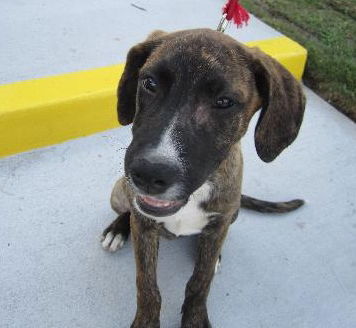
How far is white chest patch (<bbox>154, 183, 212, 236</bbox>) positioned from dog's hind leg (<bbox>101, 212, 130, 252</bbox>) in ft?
2.14

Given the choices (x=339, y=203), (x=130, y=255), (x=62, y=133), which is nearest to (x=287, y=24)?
(x=339, y=203)

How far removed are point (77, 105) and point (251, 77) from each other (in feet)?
6.40

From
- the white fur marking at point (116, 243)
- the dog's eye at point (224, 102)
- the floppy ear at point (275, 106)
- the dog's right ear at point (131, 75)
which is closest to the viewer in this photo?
the dog's eye at point (224, 102)

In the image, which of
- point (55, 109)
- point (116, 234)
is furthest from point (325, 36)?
point (116, 234)

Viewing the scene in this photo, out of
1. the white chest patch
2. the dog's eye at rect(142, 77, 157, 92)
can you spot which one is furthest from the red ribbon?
the white chest patch

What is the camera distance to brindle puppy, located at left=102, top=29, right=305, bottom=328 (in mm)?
1978

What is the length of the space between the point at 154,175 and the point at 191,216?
2.27ft

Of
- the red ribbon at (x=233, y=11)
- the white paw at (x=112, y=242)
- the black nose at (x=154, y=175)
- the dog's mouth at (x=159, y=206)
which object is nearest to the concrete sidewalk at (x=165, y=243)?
the white paw at (x=112, y=242)

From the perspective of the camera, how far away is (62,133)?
3.89 meters

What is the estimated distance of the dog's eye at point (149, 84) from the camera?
216 centimetres

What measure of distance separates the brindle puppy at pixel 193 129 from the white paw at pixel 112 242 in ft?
1.70

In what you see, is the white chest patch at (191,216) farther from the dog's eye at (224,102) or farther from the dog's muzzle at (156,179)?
the dog's eye at (224,102)

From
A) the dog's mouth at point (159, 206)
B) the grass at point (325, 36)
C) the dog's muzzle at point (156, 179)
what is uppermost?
the dog's muzzle at point (156, 179)

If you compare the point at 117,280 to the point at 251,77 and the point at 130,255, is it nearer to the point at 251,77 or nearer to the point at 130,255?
the point at 130,255
